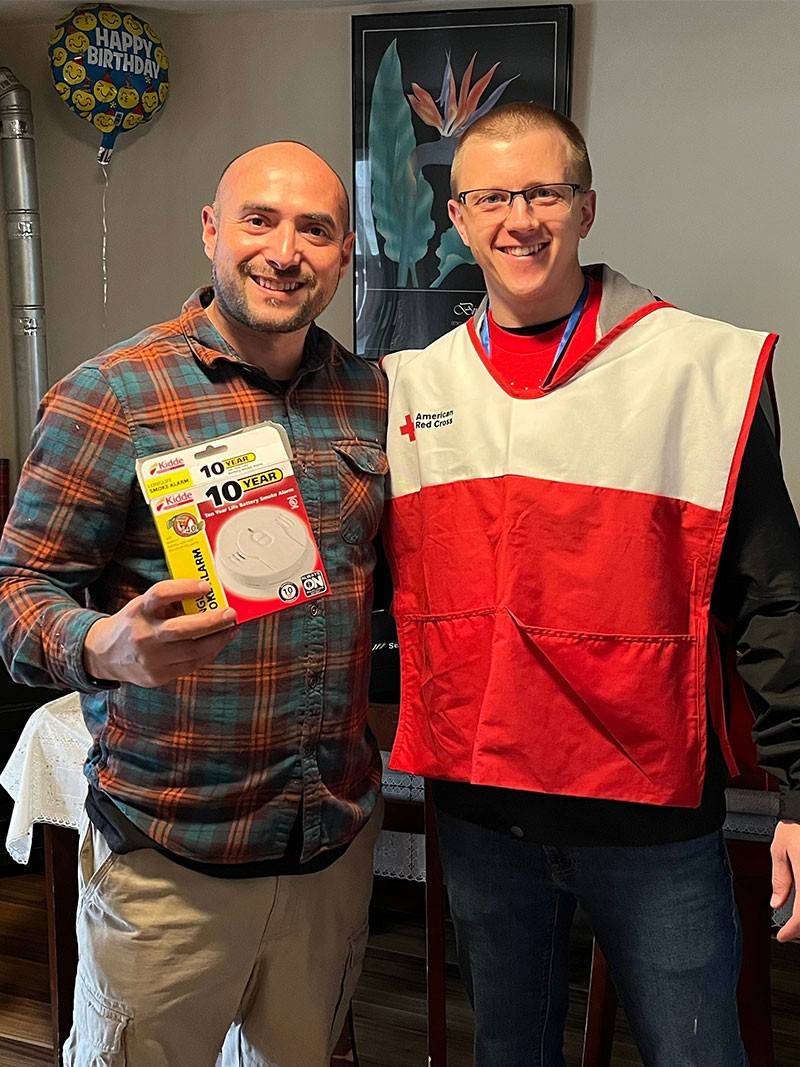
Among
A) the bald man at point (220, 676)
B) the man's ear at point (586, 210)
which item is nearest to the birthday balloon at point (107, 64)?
the bald man at point (220, 676)

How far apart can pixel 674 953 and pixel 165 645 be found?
2.37 feet

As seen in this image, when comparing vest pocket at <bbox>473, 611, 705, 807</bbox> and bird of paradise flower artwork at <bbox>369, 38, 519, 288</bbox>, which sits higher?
bird of paradise flower artwork at <bbox>369, 38, 519, 288</bbox>

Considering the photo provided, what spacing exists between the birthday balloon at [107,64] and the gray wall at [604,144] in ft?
0.50

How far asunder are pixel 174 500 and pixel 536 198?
590 mm

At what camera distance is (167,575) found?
4.56 ft

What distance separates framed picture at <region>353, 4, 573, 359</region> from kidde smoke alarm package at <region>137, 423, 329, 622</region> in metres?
2.03

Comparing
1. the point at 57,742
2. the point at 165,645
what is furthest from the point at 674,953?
the point at 57,742

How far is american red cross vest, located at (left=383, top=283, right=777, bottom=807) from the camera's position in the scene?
4.56 ft

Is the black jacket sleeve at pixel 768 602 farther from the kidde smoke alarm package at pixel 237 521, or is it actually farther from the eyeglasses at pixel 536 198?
the kidde smoke alarm package at pixel 237 521

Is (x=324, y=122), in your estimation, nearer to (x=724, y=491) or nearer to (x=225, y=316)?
(x=225, y=316)

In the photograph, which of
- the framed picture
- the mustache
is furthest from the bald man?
the framed picture

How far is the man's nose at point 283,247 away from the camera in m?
1.42

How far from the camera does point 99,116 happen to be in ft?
10.8

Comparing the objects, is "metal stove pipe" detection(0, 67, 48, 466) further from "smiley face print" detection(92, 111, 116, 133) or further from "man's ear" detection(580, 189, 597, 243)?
"man's ear" detection(580, 189, 597, 243)
